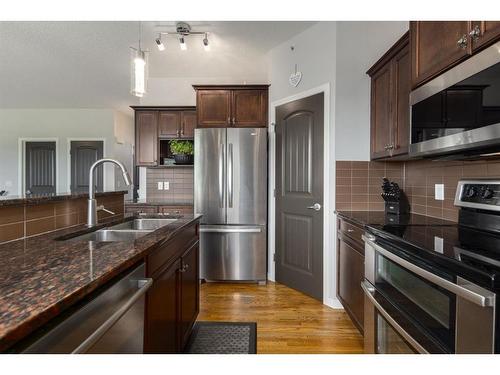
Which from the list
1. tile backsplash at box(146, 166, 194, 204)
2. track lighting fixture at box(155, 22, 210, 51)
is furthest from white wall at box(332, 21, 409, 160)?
tile backsplash at box(146, 166, 194, 204)

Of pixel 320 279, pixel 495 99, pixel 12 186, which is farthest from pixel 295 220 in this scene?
pixel 12 186

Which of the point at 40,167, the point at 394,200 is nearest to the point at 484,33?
the point at 394,200

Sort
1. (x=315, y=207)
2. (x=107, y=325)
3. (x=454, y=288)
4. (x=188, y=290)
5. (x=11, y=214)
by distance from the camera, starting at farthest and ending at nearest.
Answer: (x=315, y=207) → (x=188, y=290) → (x=11, y=214) → (x=454, y=288) → (x=107, y=325)

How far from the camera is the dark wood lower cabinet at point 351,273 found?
2107mm

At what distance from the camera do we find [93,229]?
1749mm

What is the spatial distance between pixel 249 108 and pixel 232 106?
0.21m

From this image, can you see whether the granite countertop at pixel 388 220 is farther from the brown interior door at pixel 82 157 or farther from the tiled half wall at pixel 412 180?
the brown interior door at pixel 82 157

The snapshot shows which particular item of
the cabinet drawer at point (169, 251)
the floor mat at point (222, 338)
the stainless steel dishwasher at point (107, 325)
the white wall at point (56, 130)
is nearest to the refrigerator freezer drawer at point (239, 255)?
the floor mat at point (222, 338)

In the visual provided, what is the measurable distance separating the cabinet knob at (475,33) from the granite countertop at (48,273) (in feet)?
5.28

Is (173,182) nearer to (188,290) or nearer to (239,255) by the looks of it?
(239,255)

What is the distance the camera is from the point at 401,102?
2.17m

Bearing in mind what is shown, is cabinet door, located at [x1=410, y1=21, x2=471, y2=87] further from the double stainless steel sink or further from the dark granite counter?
the dark granite counter

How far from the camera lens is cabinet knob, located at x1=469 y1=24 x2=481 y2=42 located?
1.27 meters

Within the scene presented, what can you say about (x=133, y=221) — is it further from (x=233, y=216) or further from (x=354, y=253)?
(x=354, y=253)
